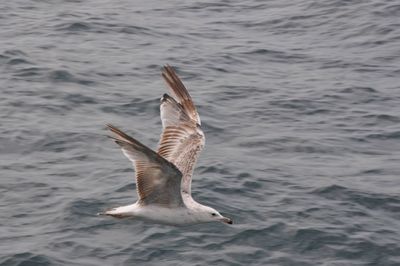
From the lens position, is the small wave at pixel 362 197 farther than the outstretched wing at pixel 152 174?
Yes

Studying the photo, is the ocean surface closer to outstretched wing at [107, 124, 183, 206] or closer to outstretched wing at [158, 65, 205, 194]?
outstretched wing at [158, 65, 205, 194]

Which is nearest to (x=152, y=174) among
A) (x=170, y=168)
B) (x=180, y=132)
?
(x=170, y=168)

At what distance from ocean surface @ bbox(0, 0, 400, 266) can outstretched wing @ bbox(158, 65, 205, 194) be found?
1357 mm

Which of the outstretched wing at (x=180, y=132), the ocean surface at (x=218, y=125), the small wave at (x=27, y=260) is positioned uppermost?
the outstretched wing at (x=180, y=132)

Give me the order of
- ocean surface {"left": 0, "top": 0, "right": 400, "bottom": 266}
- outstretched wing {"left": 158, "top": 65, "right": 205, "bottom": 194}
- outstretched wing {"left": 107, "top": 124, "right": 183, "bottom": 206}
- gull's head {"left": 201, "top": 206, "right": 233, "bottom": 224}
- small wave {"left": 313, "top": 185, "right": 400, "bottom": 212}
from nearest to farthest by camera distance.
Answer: outstretched wing {"left": 107, "top": 124, "right": 183, "bottom": 206}, gull's head {"left": 201, "top": 206, "right": 233, "bottom": 224}, outstretched wing {"left": 158, "top": 65, "right": 205, "bottom": 194}, ocean surface {"left": 0, "top": 0, "right": 400, "bottom": 266}, small wave {"left": 313, "top": 185, "right": 400, "bottom": 212}

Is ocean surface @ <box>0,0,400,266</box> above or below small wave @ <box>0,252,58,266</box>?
above

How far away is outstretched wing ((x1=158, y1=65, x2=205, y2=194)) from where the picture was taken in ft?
46.4

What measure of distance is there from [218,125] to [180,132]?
Answer: 4.78 m

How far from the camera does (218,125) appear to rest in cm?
1953

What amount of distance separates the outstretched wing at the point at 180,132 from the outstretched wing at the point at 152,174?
70cm

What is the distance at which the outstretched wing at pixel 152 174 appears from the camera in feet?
39.1

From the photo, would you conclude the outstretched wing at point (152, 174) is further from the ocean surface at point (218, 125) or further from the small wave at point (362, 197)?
the small wave at point (362, 197)

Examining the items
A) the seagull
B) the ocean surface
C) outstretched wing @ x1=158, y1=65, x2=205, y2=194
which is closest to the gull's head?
the seagull

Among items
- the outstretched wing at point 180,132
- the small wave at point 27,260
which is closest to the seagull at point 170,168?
the outstretched wing at point 180,132
